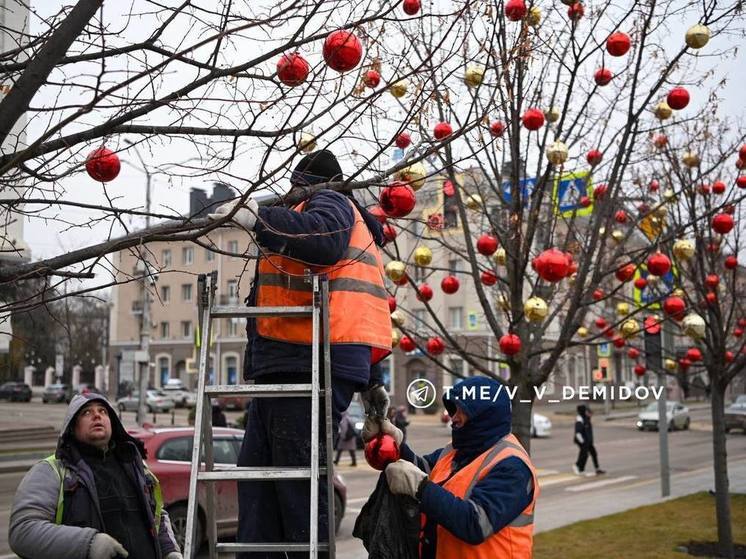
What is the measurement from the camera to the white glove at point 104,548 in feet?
10.0

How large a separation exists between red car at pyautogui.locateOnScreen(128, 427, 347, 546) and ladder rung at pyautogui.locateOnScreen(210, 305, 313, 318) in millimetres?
6741

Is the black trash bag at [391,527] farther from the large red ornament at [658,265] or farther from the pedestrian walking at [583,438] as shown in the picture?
the pedestrian walking at [583,438]

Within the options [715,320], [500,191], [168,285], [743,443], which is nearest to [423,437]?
[743,443]

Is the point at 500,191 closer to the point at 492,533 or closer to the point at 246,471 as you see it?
the point at 492,533

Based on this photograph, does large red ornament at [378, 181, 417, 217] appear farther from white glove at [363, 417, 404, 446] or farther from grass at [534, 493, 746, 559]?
grass at [534, 493, 746, 559]

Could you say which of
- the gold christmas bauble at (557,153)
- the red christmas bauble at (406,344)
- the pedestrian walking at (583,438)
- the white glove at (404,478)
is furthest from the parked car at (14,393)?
the white glove at (404,478)

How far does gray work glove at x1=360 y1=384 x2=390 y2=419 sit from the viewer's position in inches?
140

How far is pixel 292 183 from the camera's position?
3.30m

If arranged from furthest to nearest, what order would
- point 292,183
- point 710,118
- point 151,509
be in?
point 710,118 < point 151,509 < point 292,183

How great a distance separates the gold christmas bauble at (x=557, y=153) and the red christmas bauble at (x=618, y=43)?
0.68 m

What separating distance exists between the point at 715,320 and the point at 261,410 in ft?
25.0

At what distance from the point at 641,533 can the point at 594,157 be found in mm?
5765

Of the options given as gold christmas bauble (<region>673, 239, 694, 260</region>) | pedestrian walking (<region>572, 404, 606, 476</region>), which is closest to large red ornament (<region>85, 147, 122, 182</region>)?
gold christmas bauble (<region>673, 239, 694, 260</region>)

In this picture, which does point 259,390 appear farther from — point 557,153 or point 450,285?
point 450,285
